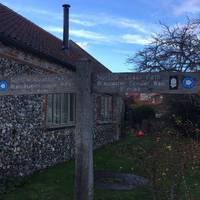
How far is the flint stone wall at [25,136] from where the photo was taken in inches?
464

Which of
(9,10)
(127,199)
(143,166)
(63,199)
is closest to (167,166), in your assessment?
(143,166)

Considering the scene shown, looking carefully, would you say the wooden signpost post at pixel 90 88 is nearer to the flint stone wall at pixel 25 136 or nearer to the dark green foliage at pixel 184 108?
the flint stone wall at pixel 25 136

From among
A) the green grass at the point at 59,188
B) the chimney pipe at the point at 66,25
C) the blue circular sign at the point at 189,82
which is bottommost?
the green grass at the point at 59,188

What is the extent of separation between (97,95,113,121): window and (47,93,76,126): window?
4473 mm

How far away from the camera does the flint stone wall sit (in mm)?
11797

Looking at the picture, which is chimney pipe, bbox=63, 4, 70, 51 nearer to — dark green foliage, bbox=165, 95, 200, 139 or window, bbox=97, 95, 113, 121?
window, bbox=97, 95, 113, 121

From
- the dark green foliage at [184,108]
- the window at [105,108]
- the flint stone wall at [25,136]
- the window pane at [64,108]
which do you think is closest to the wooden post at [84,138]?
the flint stone wall at [25,136]

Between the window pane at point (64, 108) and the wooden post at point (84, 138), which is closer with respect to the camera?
the wooden post at point (84, 138)

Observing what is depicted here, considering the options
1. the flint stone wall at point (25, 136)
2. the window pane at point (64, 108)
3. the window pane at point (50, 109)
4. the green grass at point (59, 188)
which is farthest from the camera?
the window pane at point (64, 108)

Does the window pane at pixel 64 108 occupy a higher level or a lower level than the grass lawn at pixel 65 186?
higher

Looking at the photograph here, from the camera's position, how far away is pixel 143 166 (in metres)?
9.35

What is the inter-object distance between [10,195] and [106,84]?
4.15 meters

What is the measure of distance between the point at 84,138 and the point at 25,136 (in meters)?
5.93

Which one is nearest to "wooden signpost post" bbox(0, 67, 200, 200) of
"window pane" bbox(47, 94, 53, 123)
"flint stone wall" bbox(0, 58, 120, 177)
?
"flint stone wall" bbox(0, 58, 120, 177)
